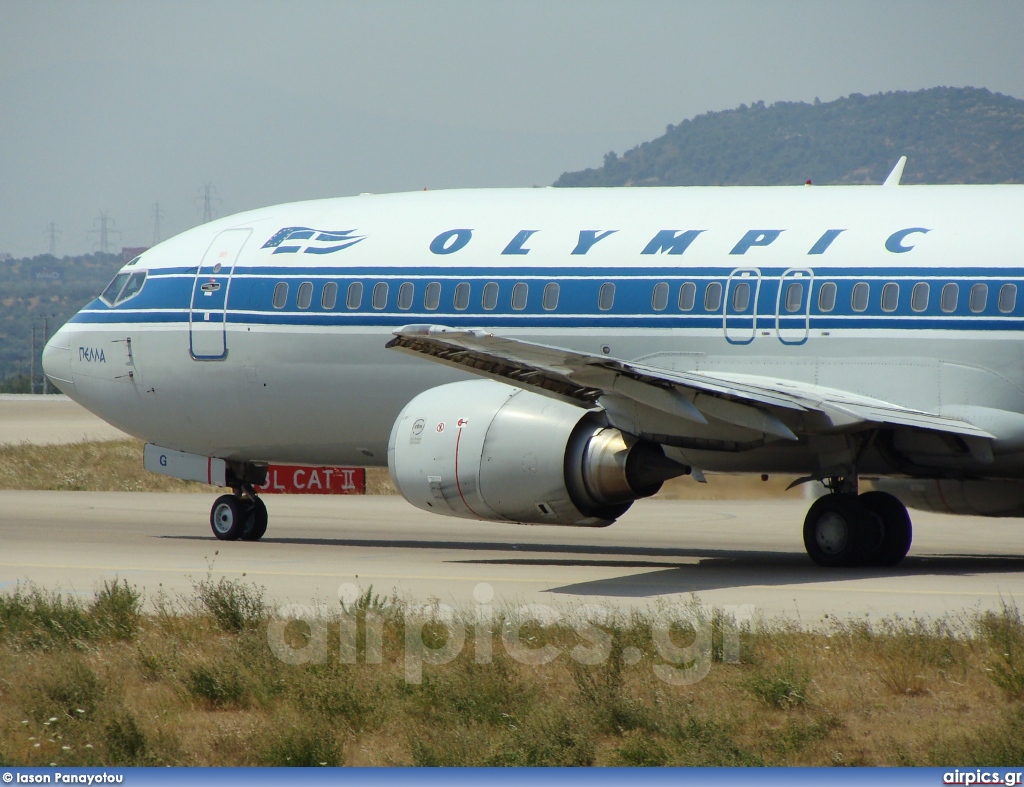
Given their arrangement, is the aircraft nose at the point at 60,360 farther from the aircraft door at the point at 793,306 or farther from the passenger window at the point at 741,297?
the aircraft door at the point at 793,306

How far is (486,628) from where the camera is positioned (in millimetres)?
12875

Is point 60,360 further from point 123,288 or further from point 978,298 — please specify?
point 978,298

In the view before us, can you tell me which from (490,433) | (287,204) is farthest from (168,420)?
(490,433)

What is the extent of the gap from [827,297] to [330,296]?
7.07m

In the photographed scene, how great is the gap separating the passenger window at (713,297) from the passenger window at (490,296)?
298 cm

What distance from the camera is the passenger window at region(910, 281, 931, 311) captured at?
1809 cm

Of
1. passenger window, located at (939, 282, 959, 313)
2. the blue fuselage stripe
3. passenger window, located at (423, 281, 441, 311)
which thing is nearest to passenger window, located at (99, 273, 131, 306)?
the blue fuselage stripe

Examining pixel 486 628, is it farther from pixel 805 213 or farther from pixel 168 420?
pixel 168 420

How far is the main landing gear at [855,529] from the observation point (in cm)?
1852

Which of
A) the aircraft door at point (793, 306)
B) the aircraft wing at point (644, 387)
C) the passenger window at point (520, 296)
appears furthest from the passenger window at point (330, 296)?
the aircraft door at point (793, 306)

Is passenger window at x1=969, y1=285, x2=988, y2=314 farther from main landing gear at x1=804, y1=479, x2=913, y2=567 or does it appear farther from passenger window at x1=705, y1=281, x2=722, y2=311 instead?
passenger window at x1=705, y1=281, x2=722, y2=311

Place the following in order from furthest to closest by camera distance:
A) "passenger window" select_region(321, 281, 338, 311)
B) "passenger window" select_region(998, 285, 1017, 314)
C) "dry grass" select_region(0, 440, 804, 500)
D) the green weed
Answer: "dry grass" select_region(0, 440, 804, 500), "passenger window" select_region(321, 281, 338, 311), "passenger window" select_region(998, 285, 1017, 314), the green weed

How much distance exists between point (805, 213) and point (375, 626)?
8.96 meters

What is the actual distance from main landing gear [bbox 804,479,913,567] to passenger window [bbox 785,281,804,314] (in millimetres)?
2217
